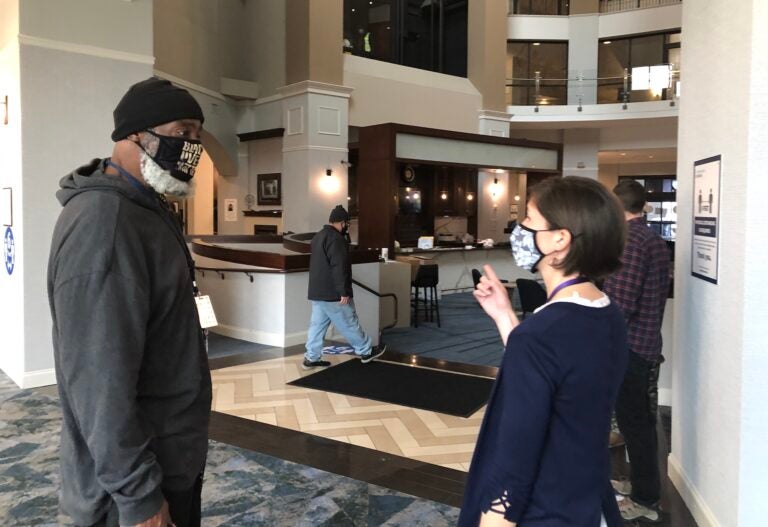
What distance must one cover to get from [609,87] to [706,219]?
1492 centimetres

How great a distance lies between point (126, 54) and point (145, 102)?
447 centimetres

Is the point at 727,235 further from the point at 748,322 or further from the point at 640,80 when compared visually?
the point at 640,80

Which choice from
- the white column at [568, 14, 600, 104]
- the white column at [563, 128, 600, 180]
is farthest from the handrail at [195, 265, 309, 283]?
the white column at [563, 128, 600, 180]

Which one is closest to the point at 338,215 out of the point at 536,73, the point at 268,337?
the point at 268,337

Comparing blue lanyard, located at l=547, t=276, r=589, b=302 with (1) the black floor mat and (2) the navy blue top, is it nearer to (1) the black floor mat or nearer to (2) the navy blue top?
(2) the navy blue top

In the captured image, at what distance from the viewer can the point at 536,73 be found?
16.1 m

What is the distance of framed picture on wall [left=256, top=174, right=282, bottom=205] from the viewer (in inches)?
491

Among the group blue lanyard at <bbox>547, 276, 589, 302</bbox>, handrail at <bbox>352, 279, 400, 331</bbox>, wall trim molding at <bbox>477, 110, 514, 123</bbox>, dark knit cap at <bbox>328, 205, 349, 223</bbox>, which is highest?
wall trim molding at <bbox>477, 110, 514, 123</bbox>

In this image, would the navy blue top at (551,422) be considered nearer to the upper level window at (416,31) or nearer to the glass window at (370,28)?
the glass window at (370,28)

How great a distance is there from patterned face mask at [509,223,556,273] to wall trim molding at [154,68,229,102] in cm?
975

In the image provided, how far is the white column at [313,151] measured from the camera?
11.4m

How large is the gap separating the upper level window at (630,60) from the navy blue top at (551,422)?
15.7 meters

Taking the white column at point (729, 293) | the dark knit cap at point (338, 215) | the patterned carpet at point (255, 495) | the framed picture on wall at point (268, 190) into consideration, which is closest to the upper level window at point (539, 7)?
the framed picture on wall at point (268, 190)

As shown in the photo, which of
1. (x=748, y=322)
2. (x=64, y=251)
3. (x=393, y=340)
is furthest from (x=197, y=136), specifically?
(x=393, y=340)
